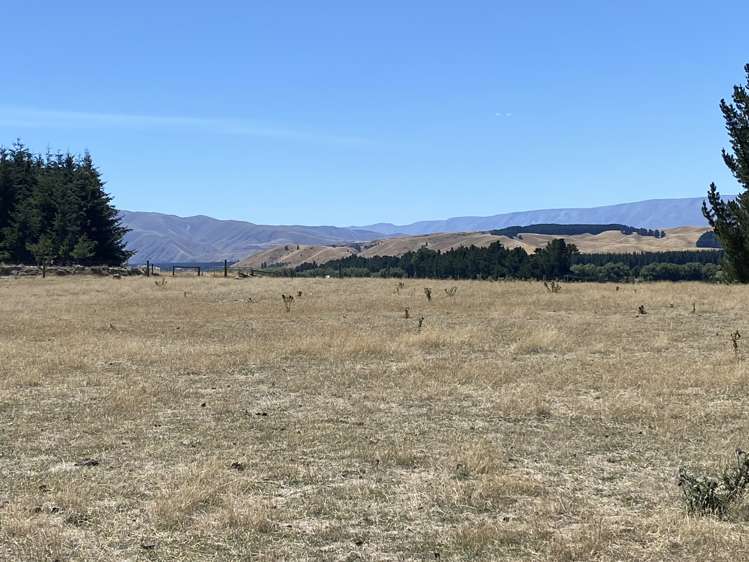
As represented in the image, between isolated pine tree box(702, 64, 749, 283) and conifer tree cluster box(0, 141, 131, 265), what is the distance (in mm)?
50669

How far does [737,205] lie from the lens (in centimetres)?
3597

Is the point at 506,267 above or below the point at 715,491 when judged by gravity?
above

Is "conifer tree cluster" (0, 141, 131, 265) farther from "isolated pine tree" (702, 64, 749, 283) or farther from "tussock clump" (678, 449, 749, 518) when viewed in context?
"tussock clump" (678, 449, 749, 518)

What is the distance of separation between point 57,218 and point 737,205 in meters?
54.7

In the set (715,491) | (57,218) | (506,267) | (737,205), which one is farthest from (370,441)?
(506,267)

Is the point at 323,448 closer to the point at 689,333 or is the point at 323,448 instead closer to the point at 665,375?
the point at 665,375

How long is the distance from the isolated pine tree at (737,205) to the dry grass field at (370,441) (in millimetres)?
17218

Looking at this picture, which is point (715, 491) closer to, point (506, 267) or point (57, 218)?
point (57, 218)

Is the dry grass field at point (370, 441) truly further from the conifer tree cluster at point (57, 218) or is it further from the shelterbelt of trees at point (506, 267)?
the shelterbelt of trees at point (506, 267)


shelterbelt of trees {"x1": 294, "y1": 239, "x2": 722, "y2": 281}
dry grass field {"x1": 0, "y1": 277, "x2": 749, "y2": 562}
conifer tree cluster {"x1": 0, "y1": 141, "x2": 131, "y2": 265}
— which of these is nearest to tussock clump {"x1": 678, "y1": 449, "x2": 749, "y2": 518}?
dry grass field {"x1": 0, "y1": 277, "x2": 749, "y2": 562}

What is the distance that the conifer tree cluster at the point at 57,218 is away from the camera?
196 ft

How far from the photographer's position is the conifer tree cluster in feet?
196

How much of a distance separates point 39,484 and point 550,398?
8065 millimetres

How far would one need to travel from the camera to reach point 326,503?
21.9ft
